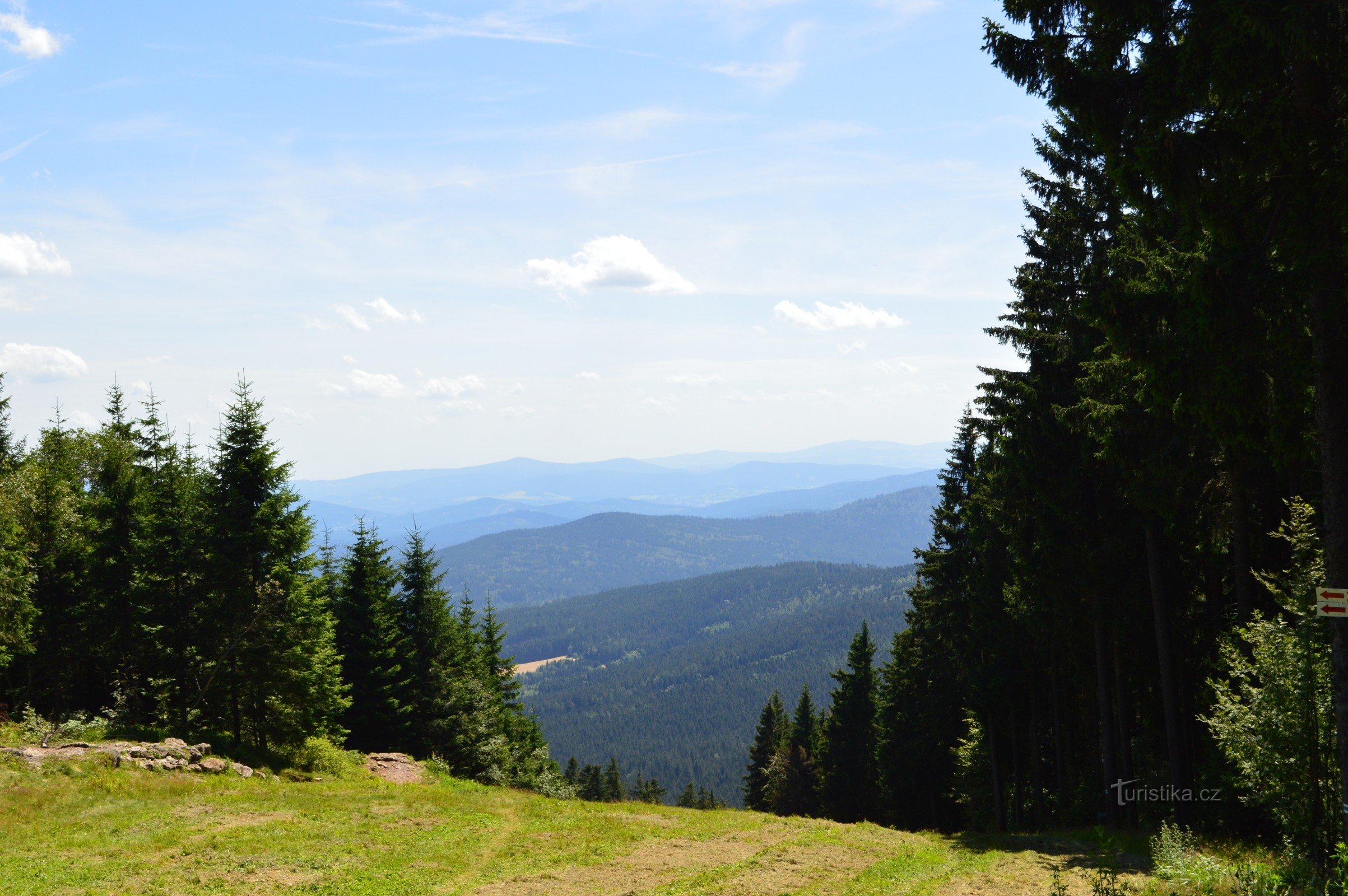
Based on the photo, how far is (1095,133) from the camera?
30.7ft

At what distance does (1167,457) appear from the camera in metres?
14.1

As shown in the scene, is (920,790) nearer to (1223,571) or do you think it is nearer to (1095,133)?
(1223,571)

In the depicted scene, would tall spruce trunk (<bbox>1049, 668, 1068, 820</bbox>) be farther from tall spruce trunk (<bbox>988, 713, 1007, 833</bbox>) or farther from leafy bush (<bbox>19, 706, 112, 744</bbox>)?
leafy bush (<bbox>19, 706, 112, 744</bbox>)

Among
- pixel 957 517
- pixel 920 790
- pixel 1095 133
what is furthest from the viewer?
pixel 920 790

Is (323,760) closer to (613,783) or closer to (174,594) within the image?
(174,594)

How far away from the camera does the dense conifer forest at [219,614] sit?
2436cm

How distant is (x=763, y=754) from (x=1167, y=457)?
200 feet

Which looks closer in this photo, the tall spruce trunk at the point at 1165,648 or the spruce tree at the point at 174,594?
the tall spruce trunk at the point at 1165,648

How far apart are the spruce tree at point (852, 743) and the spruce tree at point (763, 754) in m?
12.0

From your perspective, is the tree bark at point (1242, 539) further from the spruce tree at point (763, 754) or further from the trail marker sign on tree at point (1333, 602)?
the spruce tree at point (763, 754)

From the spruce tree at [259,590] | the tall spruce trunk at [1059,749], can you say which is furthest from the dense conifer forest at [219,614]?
the tall spruce trunk at [1059,749]

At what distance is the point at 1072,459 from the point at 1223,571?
16.5 ft

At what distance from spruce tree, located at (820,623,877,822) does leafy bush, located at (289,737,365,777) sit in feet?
113

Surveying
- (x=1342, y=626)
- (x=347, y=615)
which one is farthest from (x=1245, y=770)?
(x=347, y=615)
